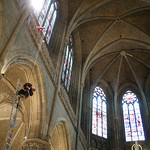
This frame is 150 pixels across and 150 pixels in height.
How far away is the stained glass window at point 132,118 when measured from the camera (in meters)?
19.3

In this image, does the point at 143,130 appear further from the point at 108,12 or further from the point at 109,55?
the point at 108,12

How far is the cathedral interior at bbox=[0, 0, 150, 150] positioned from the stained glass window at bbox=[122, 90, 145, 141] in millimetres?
83

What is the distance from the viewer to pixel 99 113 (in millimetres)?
20344

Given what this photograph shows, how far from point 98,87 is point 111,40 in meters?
5.41

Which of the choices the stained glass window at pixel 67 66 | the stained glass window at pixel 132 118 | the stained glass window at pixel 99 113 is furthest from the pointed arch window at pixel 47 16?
the stained glass window at pixel 132 118

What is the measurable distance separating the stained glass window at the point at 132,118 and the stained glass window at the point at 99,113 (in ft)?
6.14

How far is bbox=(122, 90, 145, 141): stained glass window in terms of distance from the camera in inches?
759

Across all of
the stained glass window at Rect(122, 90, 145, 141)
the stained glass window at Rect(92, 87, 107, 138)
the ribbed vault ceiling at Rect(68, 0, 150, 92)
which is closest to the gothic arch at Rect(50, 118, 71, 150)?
the ribbed vault ceiling at Rect(68, 0, 150, 92)

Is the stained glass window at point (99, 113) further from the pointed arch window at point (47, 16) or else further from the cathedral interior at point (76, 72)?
the pointed arch window at point (47, 16)

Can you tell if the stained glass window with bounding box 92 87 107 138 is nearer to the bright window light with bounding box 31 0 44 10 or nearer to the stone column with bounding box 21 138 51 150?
the stone column with bounding box 21 138 51 150

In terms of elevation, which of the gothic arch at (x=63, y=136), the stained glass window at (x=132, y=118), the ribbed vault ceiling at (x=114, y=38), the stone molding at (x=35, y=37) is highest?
the ribbed vault ceiling at (x=114, y=38)

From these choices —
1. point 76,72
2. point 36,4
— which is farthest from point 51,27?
point 76,72

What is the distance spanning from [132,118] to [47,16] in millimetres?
12332

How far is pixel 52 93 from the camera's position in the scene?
10797mm
